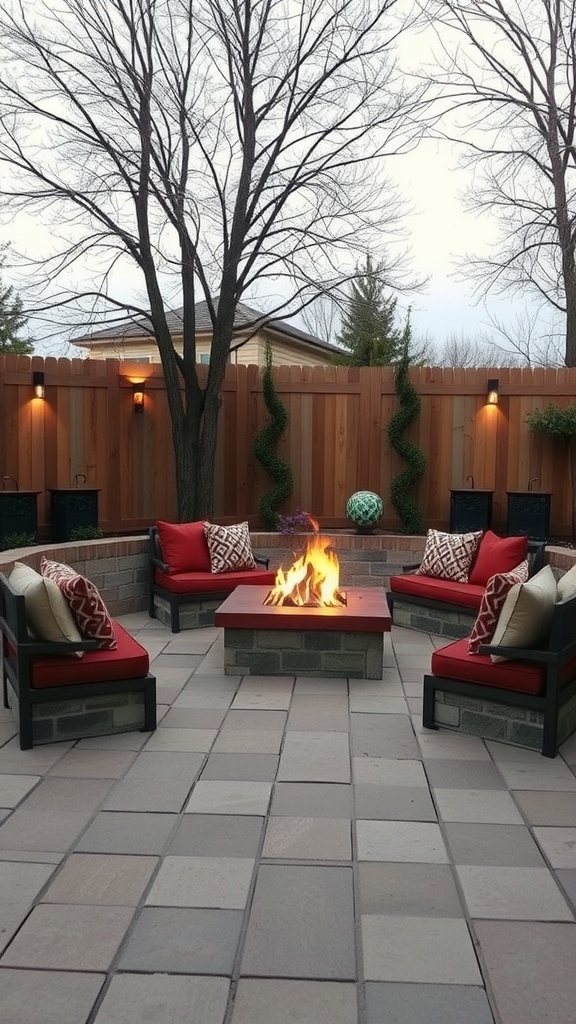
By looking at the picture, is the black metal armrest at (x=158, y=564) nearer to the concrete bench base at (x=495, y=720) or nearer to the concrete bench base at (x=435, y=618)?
the concrete bench base at (x=435, y=618)

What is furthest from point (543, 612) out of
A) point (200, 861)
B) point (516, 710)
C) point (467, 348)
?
point (467, 348)

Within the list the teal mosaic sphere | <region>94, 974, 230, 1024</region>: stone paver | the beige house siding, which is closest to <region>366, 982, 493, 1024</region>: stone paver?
<region>94, 974, 230, 1024</region>: stone paver

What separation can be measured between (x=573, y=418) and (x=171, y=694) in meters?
6.00

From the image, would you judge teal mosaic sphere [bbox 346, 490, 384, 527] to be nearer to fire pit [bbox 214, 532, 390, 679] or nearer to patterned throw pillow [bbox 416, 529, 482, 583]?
patterned throw pillow [bbox 416, 529, 482, 583]

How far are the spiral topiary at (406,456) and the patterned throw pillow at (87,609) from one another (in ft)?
18.8

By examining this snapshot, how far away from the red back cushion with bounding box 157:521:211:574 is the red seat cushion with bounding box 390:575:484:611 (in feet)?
5.45

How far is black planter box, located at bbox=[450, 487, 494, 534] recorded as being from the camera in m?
8.66

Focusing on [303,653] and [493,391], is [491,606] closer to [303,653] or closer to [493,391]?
[303,653]


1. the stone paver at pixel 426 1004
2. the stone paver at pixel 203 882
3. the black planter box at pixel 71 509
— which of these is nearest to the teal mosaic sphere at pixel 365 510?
the black planter box at pixel 71 509

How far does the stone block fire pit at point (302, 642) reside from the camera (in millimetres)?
5035

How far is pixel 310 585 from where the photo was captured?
18.2ft

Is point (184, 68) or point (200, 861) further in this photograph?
point (184, 68)

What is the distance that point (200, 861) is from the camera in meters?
2.59

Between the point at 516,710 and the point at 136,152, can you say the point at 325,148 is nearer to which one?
the point at 136,152
